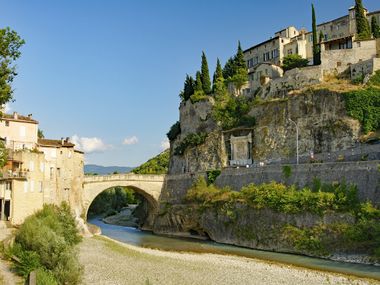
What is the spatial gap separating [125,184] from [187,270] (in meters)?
29.7

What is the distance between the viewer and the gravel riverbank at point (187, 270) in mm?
26188

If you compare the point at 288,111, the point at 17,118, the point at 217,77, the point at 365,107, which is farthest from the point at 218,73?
the point at 17,118

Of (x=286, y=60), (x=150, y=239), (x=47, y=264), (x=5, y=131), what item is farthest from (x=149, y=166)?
(x=47, y=264)

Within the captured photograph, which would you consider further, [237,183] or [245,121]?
[245,121]

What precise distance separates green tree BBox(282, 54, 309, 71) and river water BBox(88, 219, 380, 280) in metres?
31.0

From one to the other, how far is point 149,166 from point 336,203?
84.5m

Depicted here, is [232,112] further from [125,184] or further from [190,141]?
[125,184]

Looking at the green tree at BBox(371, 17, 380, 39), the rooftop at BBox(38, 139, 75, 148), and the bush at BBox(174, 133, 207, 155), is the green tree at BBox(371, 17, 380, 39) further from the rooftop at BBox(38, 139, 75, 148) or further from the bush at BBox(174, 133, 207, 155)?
the rooftop at BBox(38, 139, 75, 148)

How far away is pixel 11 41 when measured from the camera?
24078mm

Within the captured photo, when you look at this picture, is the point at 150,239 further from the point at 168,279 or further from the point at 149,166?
the point at 149,166

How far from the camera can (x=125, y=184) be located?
190 feet

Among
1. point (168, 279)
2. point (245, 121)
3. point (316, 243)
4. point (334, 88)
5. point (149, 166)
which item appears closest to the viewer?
point (168, 279)

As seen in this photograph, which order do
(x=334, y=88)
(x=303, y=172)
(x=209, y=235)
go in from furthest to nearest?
1. (x=334, y=88)
2. (x=209, y=235)
3. (x=303, y=172)

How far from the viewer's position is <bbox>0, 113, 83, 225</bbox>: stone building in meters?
37.7
